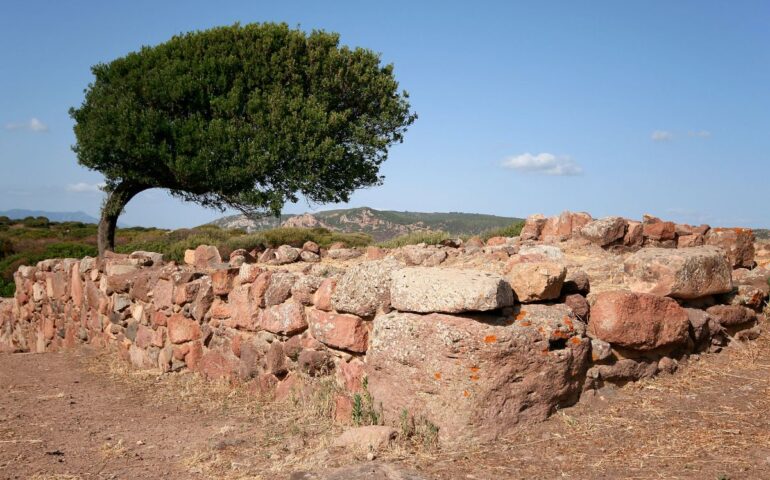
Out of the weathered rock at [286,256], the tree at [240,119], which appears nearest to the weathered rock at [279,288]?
the weathered rock at [286,256]

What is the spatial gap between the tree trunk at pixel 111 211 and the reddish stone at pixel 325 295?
41.8 ft

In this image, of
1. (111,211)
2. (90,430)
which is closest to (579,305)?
(90,430)

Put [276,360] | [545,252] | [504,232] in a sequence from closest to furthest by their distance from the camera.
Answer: [276,360] < [545,252] < [504,232]

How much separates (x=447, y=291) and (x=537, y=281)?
33.7 inches

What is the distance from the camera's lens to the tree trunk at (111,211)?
1712cm

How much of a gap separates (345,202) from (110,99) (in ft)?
22.2

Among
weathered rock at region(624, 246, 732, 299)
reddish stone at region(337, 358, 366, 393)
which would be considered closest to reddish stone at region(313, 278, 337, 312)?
reddish stone at region(337, 358, 366, 393)

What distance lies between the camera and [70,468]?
479cm

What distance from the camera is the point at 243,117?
16484 mm

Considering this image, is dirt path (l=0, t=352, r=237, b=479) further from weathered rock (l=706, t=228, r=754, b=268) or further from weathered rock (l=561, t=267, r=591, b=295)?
weathered rock (l=706, t=228, r=754, b=268)

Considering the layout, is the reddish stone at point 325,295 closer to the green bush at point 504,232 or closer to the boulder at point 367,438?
the boulder at point 367,438

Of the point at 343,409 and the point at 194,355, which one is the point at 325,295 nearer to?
the point at 343,409

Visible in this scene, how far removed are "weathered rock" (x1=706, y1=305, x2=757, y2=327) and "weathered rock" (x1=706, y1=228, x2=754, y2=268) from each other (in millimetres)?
1371

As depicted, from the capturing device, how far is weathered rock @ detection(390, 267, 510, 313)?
468 centimetres
